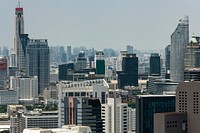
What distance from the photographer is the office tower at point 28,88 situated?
39213 mm

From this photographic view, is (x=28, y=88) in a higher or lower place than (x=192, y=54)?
lower

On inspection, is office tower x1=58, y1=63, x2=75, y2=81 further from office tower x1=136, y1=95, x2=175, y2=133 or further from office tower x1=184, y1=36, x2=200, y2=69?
office tower x1=136, y1=95, x2=175, y2=133

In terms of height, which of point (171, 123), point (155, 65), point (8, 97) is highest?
point (155, 65)

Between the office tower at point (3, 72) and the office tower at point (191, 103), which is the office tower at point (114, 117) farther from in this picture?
the office tower at point (3, 72)

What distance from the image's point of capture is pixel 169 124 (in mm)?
10992

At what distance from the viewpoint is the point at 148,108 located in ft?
62.8

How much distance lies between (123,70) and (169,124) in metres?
30.5

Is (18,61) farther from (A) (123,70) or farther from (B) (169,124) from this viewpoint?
(B) (169,124)

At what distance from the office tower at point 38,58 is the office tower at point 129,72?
505 centimetres

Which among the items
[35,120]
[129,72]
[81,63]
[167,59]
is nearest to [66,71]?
[129,72]

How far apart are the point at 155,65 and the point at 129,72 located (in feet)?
12.6

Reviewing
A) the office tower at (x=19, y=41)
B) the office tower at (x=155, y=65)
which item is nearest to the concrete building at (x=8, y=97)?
the office tower at (x=155, y=65)

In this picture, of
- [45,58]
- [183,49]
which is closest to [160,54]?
[183,49]

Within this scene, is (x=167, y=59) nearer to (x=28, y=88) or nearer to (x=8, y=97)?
(x=28, y=88)
